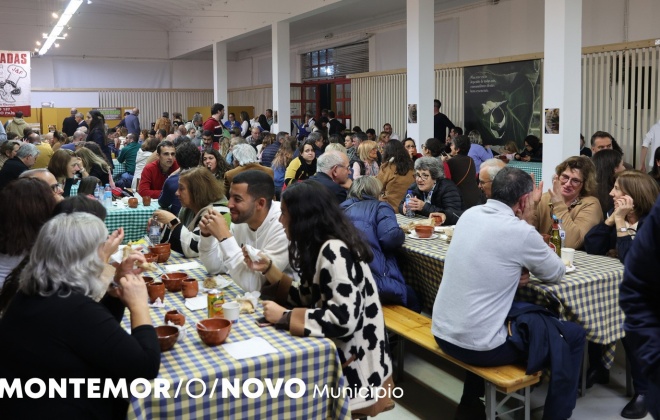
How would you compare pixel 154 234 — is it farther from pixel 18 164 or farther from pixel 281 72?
pixel 281 72

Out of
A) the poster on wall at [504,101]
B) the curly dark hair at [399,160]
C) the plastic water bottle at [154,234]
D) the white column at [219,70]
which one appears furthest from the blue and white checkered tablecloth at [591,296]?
the white column at [219,70]

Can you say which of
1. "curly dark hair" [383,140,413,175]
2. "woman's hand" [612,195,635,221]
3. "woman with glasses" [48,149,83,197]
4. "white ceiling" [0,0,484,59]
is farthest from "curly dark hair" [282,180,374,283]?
"white ceiling" [0,0,484,59]

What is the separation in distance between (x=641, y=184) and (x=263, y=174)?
218cm

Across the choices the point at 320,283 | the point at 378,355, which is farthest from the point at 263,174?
the point at 378,355

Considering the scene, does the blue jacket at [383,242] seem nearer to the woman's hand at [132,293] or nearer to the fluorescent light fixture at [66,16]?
the woman's hand at [132,293]

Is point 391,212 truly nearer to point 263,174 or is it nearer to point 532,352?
point 263,174

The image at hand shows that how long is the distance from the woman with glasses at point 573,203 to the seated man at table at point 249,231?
192 cm

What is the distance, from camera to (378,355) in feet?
8.61

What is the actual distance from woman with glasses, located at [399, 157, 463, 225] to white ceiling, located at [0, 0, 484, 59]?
26.0 ft

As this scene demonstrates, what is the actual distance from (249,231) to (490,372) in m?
1.41

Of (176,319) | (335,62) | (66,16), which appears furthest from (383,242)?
(335,62)

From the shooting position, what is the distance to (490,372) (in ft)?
10.0

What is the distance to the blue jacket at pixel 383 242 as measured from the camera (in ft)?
13.1

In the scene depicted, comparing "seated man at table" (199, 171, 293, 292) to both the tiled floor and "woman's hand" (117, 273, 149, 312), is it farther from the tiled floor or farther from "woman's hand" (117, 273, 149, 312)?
the tiled floor
